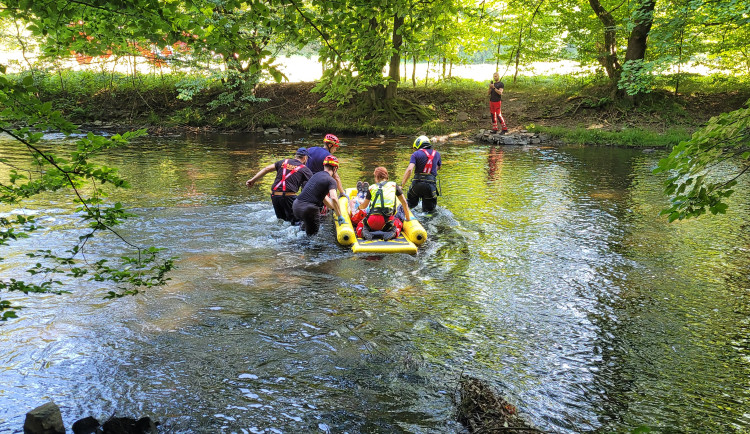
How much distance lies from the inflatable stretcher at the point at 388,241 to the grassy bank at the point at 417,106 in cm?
1465

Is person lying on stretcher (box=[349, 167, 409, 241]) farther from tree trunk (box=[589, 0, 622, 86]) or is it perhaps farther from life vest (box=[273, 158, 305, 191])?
tree trunk (box=[589, 0, 622, 86])

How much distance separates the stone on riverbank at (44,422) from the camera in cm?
382

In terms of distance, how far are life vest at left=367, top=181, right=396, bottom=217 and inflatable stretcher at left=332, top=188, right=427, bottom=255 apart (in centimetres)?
41

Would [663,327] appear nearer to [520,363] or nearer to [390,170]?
[520,363]

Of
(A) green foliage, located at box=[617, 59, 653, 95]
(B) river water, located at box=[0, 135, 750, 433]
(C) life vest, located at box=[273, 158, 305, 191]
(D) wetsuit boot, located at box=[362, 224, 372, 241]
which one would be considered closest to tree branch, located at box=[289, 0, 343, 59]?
(B) river water, located at box=[0, 135, 750, 433]

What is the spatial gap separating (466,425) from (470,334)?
1711 mm

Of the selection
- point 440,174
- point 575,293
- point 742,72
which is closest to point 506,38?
point 742,72

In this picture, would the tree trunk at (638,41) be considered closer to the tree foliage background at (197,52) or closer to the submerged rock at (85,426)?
the tree foliage background at (197,52)

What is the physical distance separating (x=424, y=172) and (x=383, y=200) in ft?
7.32

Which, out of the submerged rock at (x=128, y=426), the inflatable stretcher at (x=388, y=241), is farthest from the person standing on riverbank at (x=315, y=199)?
the submerged rock at (x=128, y=426)

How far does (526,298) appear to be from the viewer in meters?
6.90

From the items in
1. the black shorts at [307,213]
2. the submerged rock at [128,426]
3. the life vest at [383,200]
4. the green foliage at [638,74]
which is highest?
the green foliage at [638,74]

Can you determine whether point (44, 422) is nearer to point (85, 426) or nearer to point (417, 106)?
point (85, 426)

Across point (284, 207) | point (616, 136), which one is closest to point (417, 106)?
point (616, 136)
